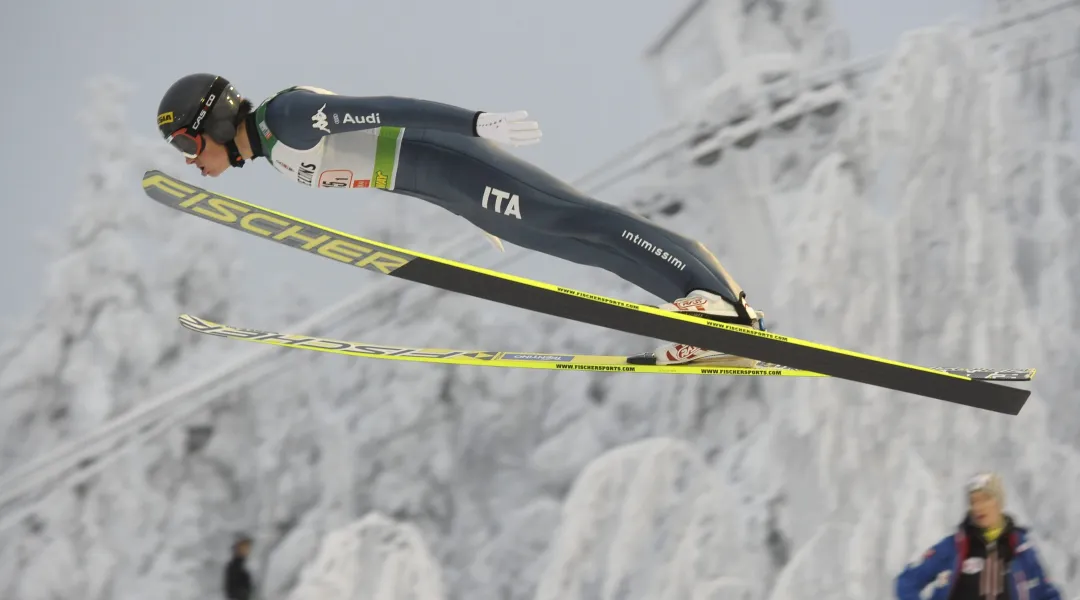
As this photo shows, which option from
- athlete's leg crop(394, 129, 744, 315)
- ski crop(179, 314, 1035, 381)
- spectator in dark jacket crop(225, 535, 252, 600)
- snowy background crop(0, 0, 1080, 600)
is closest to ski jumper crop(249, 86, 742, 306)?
athlete's leg crop(394, 129, 744, 315)

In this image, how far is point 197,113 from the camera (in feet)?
8.99

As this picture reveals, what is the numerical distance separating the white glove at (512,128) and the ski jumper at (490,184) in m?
0.25

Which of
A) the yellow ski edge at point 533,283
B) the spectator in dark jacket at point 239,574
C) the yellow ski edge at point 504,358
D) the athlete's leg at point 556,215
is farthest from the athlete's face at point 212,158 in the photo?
the spectator in dark jacket at point 239,574

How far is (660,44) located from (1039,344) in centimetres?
212

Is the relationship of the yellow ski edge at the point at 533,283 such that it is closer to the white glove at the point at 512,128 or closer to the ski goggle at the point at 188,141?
the ski goggle at the point at 188,141

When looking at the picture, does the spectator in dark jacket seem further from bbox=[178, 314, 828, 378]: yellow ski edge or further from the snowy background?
bbox=[178, 314, 828, 378]: yellow ski edge

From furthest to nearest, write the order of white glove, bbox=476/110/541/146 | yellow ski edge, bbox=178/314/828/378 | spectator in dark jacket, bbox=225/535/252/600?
spectator in dark jacket, bbox=225/535/252/600, yellow ski edge, bbox=178/314/828/378, white glove, bbox=476/110/541/146

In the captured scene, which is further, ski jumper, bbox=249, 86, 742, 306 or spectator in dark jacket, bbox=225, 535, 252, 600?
spectator in dark jacket, bbox=225, 535, 252, 600

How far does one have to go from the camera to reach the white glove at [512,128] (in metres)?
2.45

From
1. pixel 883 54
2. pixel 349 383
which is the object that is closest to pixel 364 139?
pixel 349 383

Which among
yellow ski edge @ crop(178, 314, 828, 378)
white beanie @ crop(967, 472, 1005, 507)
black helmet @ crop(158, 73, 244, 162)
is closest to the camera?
white beanie @ crop(967, 472, 1005, 507)

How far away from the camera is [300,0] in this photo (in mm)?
4895

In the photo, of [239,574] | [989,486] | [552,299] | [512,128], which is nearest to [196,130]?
[512,128]

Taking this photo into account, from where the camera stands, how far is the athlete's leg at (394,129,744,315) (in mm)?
2703
